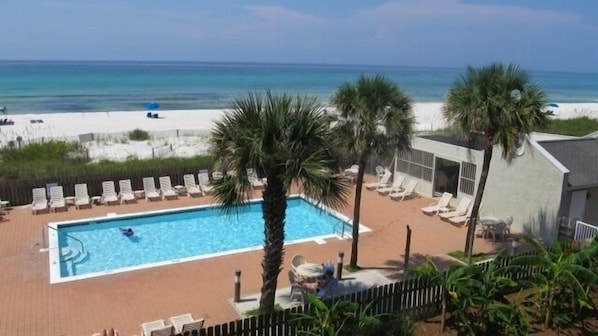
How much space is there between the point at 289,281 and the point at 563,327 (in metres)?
6.50

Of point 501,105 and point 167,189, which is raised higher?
point 501,105

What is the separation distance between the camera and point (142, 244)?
57.0ft

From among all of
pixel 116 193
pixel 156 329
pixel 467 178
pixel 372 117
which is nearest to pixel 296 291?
pixel 156 329

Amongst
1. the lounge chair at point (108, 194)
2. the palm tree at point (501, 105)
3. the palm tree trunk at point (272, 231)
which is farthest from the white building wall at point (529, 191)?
the lounge chair at point (108, 194)

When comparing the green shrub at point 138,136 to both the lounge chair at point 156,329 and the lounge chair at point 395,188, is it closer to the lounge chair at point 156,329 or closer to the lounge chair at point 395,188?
the lounge chair at point 395,188

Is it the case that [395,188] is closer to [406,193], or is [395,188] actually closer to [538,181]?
[406,193]

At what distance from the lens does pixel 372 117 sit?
12789 millimetres

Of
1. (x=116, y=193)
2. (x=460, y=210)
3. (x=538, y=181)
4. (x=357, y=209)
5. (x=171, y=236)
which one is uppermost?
(x=538, y=181)

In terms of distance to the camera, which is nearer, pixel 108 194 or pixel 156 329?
pixel 156 329

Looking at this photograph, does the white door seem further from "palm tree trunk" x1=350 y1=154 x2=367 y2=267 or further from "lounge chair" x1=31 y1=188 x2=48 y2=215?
"lounge chair" x1=31 y1=188 x2=48 y2=215

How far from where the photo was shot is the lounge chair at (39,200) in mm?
18984

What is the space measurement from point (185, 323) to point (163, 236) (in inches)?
336

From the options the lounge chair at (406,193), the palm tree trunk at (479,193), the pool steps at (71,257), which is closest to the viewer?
the palm tree trunk at (479,193)

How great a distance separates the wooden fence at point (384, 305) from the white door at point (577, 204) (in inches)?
338
